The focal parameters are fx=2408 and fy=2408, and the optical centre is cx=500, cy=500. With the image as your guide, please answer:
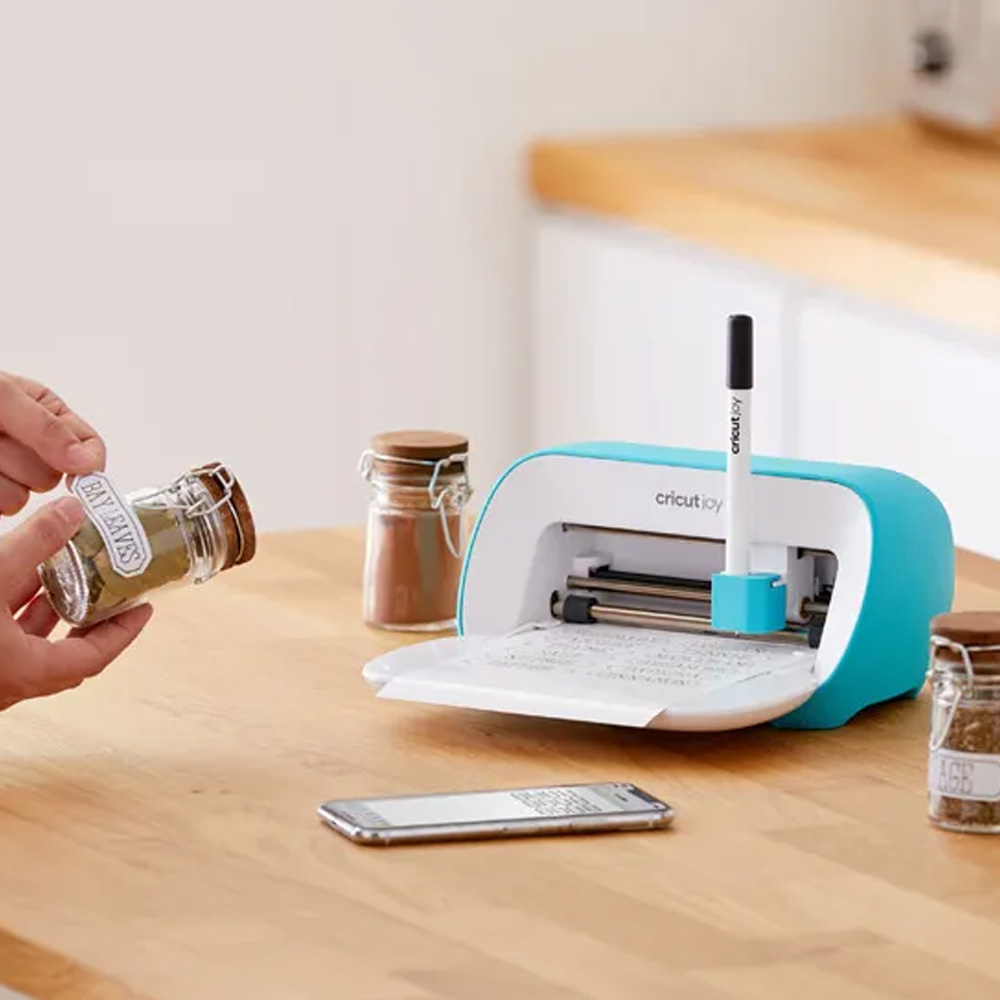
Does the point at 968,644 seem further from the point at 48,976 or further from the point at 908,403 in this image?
the point at 908,403

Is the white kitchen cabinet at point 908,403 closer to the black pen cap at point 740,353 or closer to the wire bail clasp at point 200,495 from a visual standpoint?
the black pen cap at point 740,353

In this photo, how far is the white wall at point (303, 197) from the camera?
10.8ft

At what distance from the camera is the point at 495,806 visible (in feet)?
4.24

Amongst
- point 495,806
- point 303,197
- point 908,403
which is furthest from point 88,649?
point 303,197

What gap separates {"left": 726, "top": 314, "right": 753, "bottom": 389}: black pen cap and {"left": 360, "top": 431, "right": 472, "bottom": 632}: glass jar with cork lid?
329mm

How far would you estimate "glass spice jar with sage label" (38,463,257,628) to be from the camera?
4.69ft

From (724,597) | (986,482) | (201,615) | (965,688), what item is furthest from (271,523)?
(965,688)

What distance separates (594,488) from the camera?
1595 mm

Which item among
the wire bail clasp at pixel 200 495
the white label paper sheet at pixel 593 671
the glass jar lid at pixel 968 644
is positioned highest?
the wire bail clasp at pixel 200 495

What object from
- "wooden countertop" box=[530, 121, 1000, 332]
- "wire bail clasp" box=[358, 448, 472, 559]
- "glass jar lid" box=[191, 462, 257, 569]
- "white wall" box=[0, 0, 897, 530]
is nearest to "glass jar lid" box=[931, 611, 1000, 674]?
"glass jar lid" box=[191, 462, 257, 569]

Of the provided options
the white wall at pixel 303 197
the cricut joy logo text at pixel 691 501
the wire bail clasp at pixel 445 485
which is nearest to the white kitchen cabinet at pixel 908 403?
the white wall at pixel 303 197

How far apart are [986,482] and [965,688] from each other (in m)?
1.58

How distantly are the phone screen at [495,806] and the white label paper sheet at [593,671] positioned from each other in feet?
0.30

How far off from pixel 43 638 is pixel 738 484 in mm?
437
